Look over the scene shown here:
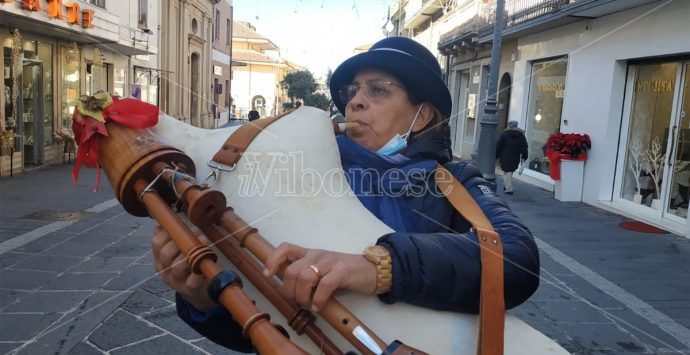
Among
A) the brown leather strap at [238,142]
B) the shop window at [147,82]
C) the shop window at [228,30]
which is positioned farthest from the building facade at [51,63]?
the shop window at [228,30]

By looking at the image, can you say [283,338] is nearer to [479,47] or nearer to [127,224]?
[127,224]

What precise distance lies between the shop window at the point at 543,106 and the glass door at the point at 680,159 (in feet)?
11.2

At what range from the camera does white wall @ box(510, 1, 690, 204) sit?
771 cm

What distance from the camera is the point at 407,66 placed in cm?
138

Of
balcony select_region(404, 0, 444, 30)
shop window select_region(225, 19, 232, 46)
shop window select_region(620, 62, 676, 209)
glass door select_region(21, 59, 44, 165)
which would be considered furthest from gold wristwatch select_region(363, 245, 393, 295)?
shop window select_region(225, 19, 232, 46)

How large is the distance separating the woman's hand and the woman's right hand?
0.64 feet

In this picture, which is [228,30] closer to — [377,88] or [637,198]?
[637,198]

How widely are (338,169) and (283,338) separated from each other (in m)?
0.45

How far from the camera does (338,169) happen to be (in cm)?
115

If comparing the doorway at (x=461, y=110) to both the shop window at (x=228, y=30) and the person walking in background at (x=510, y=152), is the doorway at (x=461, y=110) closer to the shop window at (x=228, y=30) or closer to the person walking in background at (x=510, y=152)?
the person walking in background at (x=510, y=152)

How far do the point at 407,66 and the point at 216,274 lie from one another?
77cm

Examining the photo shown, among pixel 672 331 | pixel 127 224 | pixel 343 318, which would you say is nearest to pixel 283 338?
pixel 343 318

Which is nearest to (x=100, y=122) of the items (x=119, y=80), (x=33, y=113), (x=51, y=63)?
(x=33, y=113)

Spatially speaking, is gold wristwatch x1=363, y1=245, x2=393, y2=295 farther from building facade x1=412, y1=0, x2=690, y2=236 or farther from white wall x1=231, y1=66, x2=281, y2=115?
white wall x1=231, y1=66, x2=281, y2=115
